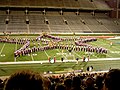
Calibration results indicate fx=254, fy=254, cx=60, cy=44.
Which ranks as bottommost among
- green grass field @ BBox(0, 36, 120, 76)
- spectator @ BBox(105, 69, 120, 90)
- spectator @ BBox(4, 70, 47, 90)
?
green grass field @ BBox(0, 36, 120, 76)

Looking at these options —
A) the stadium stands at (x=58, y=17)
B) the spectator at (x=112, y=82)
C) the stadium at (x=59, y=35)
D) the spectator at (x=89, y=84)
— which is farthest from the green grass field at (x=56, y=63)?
the stadium stands at (x=58, y=17)

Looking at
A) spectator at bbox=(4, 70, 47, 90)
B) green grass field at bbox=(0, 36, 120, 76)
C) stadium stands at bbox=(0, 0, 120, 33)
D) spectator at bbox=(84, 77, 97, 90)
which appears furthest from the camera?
stadium stands at bbox=(0, 0, 120, 33)

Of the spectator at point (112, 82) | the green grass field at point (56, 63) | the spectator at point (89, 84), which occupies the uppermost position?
the spectator at point (112, 82)

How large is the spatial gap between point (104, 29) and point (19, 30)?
16052mm

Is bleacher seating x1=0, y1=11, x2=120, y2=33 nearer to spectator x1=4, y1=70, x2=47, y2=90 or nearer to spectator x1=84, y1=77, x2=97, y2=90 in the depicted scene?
spectator x1=84, y1=77, x2=97, y2=90

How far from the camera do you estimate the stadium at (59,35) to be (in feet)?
68.5

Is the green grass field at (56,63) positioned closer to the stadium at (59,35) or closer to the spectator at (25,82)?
the stadium at (59,35)

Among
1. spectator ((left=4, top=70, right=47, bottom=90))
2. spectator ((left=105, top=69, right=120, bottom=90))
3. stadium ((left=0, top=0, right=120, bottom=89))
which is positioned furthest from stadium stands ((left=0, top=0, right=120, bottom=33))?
spectator ((left=4, top=70, right=47, bottom=90))

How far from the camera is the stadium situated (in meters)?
20.9

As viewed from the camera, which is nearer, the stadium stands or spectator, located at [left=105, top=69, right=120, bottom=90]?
spectator, located at [left=105, top=69, right=120, bottom=90]

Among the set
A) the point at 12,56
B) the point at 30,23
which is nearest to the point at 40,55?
the point at 12,56

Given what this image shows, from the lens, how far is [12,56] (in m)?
23.0

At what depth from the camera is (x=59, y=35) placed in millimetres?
40625

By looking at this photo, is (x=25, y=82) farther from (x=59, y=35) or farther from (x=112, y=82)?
(x=59, y=35)
